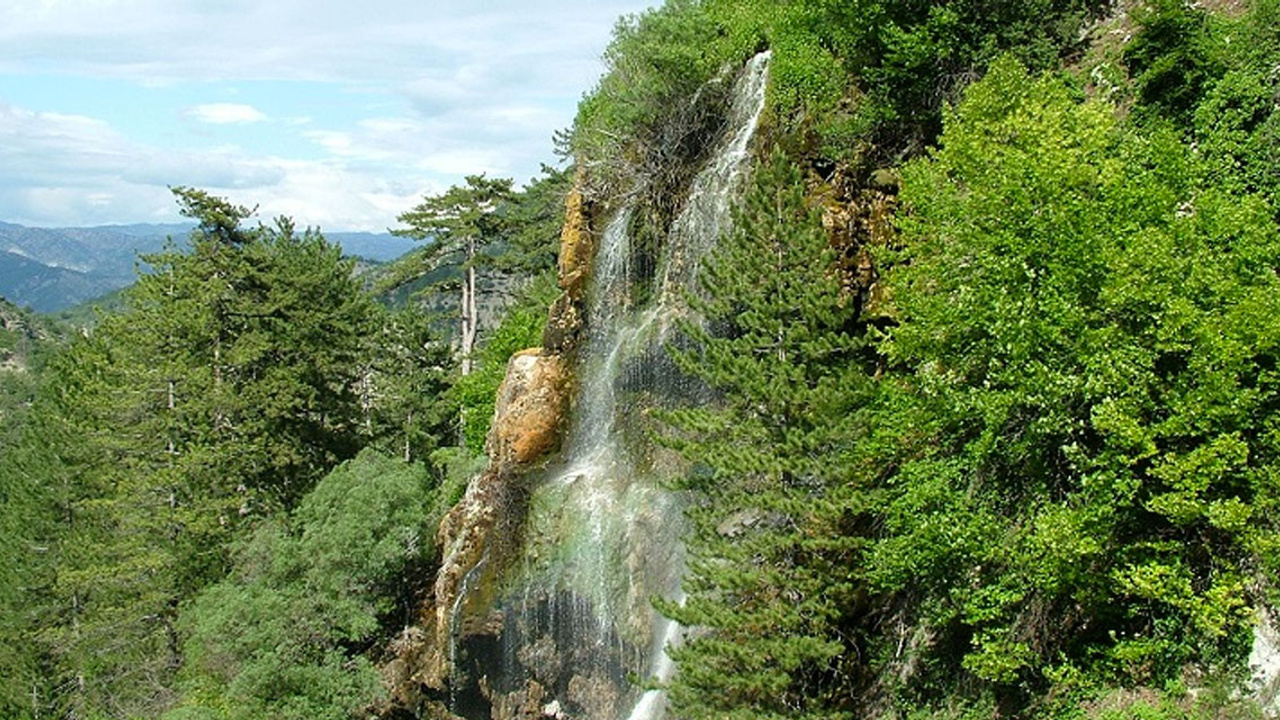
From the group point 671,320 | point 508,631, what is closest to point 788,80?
point 671,320

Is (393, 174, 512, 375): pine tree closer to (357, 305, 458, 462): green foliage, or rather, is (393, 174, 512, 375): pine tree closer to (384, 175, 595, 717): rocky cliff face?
(357, 305, 458, 462): green foliage

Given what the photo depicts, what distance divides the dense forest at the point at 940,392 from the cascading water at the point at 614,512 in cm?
80

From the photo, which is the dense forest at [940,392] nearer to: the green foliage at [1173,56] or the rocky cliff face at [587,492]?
the green foliage at [1173,56]

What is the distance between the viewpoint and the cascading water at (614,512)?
18688 mm

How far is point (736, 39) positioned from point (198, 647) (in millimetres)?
19581

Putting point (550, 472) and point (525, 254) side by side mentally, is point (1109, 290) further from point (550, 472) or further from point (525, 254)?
point (525, 254)

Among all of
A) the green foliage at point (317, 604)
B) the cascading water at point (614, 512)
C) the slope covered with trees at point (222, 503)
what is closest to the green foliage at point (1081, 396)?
the cascading water at point (614, 512)

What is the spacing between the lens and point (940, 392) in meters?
12.4

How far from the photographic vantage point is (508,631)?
20.8 m

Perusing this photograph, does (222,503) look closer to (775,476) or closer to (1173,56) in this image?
(775,476)

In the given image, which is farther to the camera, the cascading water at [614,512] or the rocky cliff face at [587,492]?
the rocky cliff face at [587,492]

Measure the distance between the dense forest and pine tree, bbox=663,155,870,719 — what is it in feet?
0.19

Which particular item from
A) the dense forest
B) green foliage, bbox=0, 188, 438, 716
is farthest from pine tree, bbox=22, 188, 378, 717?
the dense forest

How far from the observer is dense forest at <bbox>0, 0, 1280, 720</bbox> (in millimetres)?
10000
